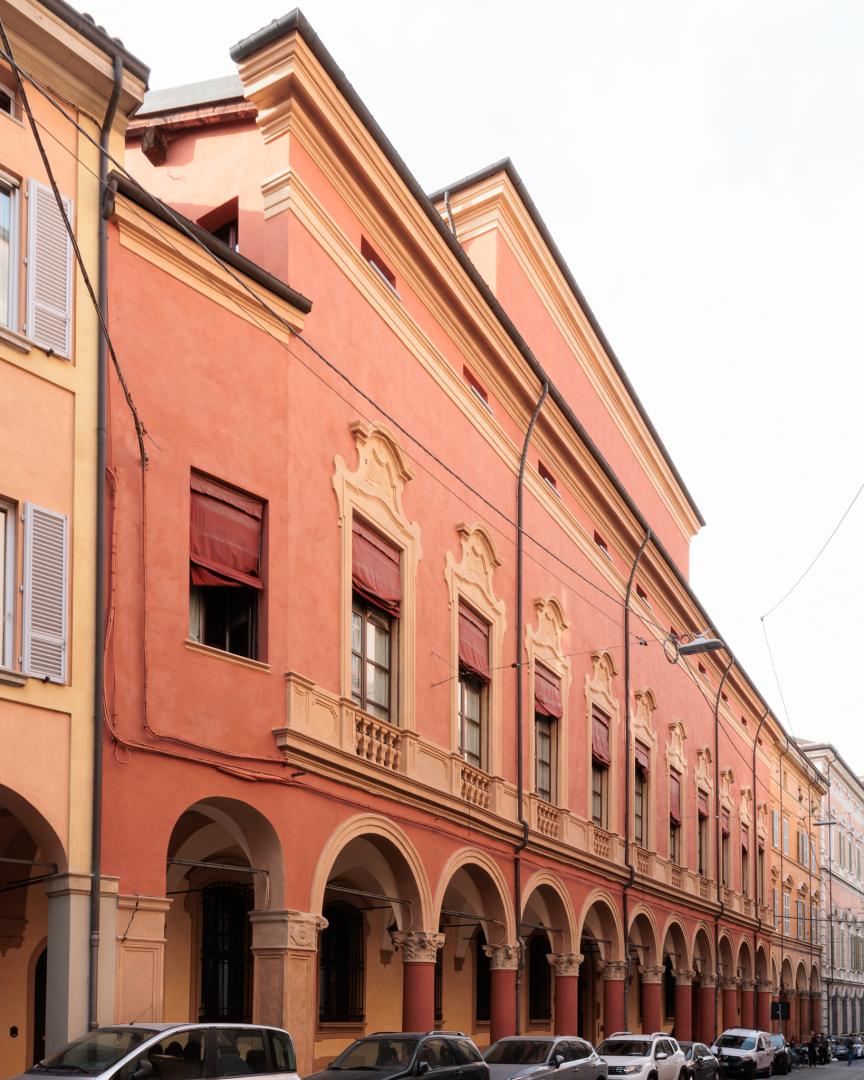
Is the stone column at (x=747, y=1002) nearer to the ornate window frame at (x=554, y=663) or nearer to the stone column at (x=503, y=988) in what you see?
the ornate window frame at (x=554, y=663)

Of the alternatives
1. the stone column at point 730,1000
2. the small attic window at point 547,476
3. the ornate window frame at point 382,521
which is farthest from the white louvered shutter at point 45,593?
the stone column at point 730,1000

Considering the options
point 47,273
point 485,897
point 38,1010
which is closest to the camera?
point 47,273

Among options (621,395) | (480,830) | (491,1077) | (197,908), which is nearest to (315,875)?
(197,908)

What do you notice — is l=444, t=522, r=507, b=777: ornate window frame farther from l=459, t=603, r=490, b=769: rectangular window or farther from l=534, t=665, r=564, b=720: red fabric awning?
l=534, t=665, r=564, b=720: red fabric awning

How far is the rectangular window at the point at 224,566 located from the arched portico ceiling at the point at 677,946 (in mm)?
22050

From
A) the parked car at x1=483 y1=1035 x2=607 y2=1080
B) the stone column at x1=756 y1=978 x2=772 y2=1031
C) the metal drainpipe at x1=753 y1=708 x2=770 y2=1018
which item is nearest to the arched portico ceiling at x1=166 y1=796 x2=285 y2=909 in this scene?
the parked car at x1=483 y1=1035 x2=607 y2=1080

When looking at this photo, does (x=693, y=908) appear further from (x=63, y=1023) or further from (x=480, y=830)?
(x=63, y=1023)

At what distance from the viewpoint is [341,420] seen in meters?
18.4

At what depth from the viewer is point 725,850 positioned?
4409cm

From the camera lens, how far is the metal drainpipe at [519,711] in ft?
75.5

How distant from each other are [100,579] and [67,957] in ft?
11.9

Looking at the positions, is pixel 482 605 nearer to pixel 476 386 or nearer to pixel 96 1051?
pixel 476 386

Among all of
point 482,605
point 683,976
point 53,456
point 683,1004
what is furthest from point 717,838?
point 53,456

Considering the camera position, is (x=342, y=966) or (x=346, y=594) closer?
(x=346, y=594)
